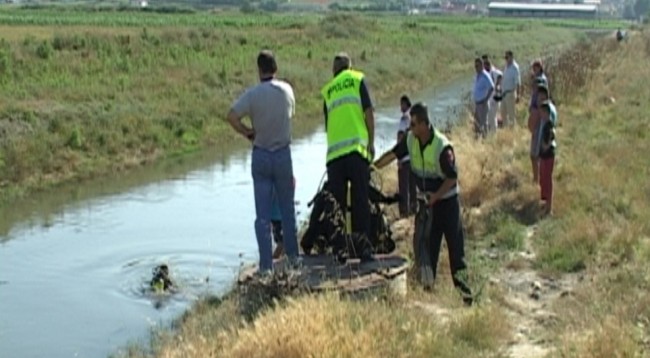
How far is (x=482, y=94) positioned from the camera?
1798 cm

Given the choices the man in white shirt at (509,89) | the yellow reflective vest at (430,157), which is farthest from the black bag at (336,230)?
the man in white shirt at (509,89)

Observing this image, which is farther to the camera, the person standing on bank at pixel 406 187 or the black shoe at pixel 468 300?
the person standing on bank at pixel 406 187

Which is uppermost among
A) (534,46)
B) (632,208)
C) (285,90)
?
(285,90)

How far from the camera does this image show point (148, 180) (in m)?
22.1

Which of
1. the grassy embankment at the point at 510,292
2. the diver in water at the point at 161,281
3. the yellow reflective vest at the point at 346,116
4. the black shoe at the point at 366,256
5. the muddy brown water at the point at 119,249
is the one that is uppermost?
the yellow reflective vest at the point at 346,116

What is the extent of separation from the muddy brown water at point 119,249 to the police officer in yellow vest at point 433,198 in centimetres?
347

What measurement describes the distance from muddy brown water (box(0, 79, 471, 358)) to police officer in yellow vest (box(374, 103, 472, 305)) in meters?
3.47

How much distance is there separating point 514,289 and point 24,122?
16427mm

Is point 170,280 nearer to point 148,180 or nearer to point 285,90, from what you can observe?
point 285,90

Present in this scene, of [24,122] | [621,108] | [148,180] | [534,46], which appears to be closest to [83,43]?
[24,122]

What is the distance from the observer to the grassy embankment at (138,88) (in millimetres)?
22719

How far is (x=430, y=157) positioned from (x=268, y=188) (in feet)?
4.85

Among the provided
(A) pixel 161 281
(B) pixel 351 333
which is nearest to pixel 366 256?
(B) pixel 351 333

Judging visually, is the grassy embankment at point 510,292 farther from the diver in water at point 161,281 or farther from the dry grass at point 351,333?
the diver in water at point 161,281
